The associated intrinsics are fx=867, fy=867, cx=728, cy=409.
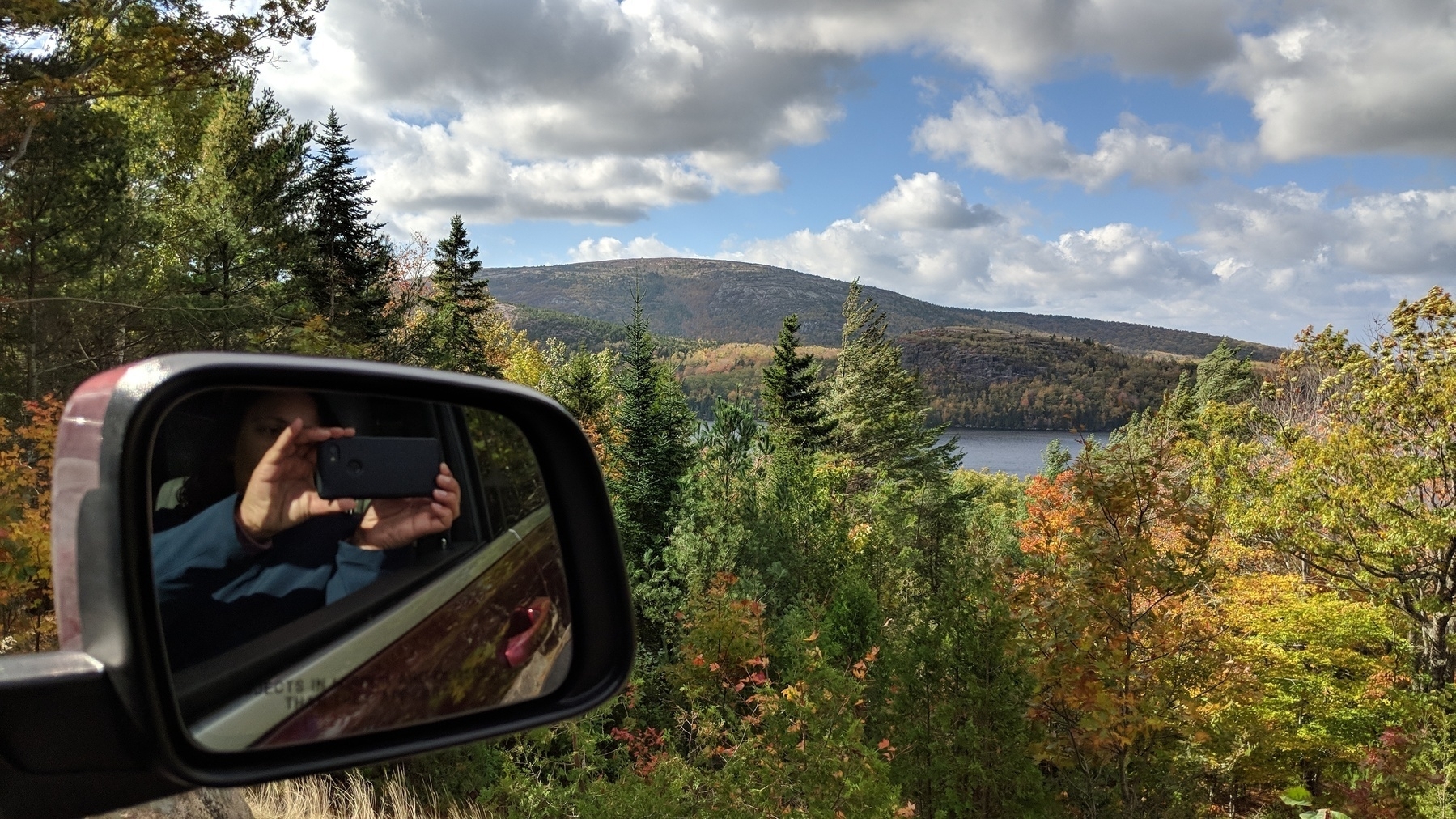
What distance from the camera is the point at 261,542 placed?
1351 millimetres

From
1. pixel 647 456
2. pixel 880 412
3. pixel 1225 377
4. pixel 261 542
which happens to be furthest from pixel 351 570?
pixel 1225 377

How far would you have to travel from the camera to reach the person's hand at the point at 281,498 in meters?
1.34

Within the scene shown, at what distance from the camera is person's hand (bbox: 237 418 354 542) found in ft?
4.40

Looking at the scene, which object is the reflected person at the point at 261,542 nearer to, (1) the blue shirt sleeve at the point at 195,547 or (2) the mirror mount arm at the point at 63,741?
(1) the blue shirt sleeve at the point at 195,547

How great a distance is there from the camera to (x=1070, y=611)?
10.0 meters

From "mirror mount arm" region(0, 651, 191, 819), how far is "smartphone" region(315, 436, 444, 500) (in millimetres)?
381

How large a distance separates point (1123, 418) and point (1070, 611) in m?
186

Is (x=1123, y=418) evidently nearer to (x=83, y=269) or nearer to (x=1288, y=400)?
(x=1288, y=400)

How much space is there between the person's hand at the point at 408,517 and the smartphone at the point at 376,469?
1.6 inches

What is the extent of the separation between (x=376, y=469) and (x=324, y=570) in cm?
21

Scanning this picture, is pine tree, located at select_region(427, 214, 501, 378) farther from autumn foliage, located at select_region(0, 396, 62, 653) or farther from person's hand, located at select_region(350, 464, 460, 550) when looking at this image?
person's hand, located at select_region(350, 464, 460, 550)

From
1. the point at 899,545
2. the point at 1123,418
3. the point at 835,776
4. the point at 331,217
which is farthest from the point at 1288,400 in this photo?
the point at 1123,418

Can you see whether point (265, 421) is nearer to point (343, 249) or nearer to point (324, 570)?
point (324, 570)

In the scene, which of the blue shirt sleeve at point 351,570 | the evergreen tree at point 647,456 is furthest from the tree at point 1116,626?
the evergreen tree at point 647,456
